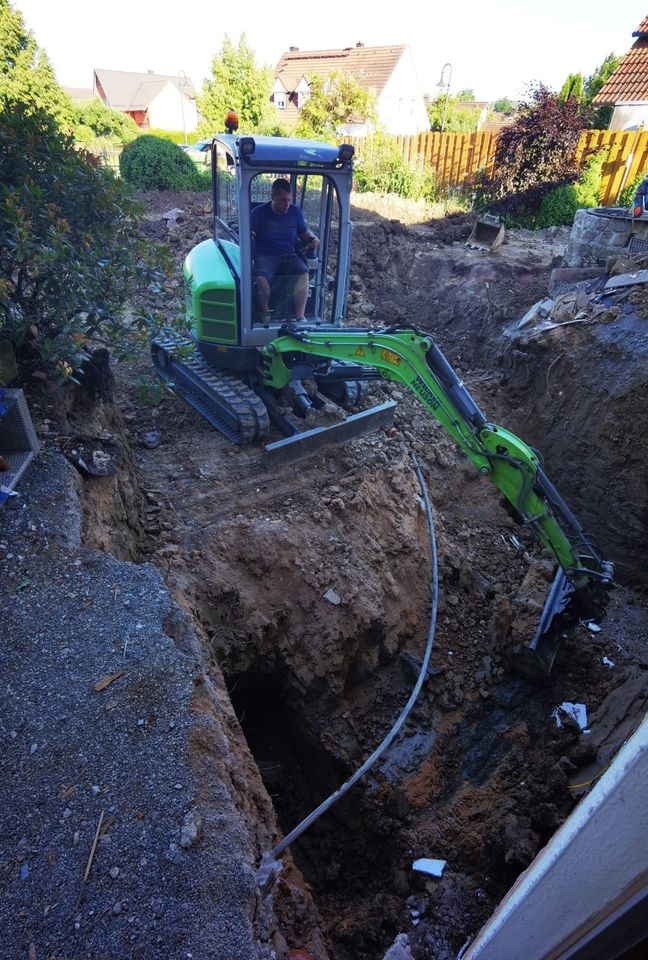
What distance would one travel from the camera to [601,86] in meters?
21.2

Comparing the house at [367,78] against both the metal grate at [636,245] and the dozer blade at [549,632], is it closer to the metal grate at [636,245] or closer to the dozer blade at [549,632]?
the metal grate at [636,245]

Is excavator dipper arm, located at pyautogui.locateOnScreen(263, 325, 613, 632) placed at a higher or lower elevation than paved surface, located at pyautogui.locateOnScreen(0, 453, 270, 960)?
higher

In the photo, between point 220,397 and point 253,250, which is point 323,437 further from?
point 253,250

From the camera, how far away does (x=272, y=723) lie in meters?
4.86

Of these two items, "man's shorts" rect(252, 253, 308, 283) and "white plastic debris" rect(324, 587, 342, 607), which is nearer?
"white plastic debris" rect(324, 587, 342, 607)

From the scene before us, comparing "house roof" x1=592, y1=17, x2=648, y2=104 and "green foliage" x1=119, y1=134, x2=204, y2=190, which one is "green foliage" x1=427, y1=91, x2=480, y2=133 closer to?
"house roof" x1=592, y1=17, x2=648, y2=104

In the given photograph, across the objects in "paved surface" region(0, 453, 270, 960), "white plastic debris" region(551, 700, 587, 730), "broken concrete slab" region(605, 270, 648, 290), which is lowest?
"white plastic debris" region(551, 700, 587, 730)

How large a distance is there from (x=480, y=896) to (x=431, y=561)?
2.75m

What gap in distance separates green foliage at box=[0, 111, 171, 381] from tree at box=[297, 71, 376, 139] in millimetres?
15572

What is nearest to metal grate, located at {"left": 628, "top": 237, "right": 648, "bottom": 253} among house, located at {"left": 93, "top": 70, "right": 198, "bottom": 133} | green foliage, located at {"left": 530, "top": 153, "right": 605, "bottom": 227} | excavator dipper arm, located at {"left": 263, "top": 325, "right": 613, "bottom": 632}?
green foliage, located at {"left": 530, "top": 153, "right": 605, "bottom": 227}

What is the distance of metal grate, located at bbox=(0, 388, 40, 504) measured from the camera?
147 inches

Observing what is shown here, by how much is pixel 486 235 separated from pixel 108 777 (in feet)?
41.5

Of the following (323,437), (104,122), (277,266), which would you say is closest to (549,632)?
(323,437)

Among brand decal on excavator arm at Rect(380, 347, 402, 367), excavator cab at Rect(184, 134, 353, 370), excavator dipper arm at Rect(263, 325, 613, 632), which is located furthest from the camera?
excavator cab at Rect(184, 134, 353, 370)
